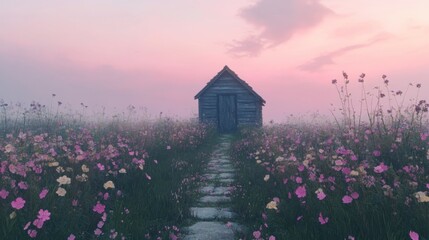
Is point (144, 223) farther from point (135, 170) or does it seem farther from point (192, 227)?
point (135, 170)

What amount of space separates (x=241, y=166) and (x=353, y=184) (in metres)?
5.25

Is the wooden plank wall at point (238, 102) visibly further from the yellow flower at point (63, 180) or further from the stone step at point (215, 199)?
the yellow flower at point (63, 180)

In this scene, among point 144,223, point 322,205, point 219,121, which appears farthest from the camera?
point 219,121

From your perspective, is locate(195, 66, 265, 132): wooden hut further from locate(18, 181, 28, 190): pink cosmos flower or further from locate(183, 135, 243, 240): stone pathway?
locate(18, 181, 28, 190): pink cosmos flower

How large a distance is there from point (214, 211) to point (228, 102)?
19.6 m

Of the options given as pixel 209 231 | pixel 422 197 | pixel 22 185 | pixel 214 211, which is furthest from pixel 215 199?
pixel 422 197

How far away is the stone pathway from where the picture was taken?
179 inches

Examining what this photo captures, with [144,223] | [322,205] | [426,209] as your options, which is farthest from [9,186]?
[426,209]

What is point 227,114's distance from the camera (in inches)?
979

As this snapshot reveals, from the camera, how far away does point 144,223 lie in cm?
451

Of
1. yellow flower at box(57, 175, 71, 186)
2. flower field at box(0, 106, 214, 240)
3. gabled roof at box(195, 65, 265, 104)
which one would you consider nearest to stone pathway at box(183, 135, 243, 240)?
flower field at box(0, 106, 214, 240)

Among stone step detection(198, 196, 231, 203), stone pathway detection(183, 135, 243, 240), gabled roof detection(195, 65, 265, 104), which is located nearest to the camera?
stone pathway detection(183, 135, 243, 240)

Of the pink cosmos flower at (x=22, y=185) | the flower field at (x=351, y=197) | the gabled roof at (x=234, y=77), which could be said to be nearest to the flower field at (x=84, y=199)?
the pink cosmos flower at (x=22, y=185)

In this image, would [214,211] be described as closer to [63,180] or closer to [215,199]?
[215,199]
